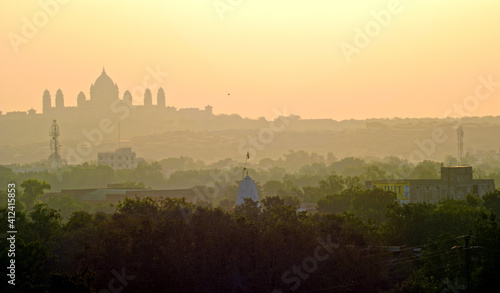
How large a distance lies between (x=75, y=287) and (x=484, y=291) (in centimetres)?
1690

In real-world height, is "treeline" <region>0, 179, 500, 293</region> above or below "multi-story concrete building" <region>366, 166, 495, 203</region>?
below

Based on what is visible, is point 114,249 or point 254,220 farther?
point 254,220

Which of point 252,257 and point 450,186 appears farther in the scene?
point 450,186

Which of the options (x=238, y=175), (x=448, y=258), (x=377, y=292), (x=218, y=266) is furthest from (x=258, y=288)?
(x=238, y=175)

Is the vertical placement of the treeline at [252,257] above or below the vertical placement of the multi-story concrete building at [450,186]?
below

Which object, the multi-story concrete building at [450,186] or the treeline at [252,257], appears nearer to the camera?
the treeline at [252,257]

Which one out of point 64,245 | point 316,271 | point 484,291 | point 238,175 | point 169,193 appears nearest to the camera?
point 484,291

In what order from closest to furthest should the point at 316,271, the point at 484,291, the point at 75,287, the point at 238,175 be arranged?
the point at 75,287, the point at 484,291, the point at 316,271, the point at 238,175

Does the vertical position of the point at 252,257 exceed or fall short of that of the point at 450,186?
it falls short

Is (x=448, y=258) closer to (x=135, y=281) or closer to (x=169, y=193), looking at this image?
(x=135, y=281)

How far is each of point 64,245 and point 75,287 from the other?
1729cm

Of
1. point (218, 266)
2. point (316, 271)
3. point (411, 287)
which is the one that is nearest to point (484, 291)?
point (411, 287)

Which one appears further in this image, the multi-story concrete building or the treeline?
the multi-story concrete building

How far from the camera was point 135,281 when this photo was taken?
42.1 meters
